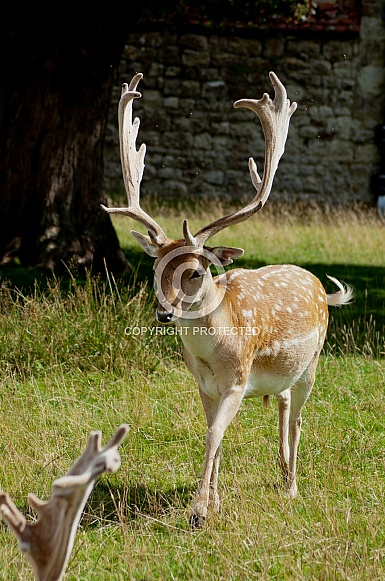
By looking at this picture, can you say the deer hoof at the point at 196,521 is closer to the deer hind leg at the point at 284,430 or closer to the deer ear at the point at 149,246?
the deer hind leg at the point at 284,430

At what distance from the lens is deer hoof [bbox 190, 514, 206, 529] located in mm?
4293

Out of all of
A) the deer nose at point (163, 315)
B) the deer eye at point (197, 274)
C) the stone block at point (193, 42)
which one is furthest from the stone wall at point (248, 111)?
the deer nose at point (163, 315)

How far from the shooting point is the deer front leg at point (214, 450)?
4.31 meters

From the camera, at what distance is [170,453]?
538 cm

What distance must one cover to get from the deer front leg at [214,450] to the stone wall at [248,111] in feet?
38.2

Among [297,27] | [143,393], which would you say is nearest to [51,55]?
[143,393]

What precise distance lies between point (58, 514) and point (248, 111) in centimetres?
1401

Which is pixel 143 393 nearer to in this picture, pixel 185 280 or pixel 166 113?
pixel 185 280

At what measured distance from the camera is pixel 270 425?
5871 millimetres

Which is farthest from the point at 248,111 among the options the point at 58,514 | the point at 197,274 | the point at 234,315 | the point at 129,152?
the point at 58,514

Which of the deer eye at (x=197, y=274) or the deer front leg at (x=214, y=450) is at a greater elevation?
the deer eye at (x=197, y=274)

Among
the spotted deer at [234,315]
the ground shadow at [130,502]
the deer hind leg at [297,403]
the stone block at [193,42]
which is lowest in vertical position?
the ground shadow at [130,502]

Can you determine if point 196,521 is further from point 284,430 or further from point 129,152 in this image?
point 129,152

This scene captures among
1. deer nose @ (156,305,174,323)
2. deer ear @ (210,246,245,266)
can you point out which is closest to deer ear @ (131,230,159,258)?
deer ear @ (210,246,245,266)
